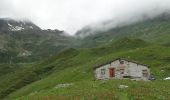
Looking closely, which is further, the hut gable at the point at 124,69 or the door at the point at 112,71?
the door at the point at 112,71

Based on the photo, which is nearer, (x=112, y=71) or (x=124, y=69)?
(x=124, y=69)

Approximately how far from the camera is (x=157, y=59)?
164m

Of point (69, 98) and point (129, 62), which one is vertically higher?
point (129, 62)

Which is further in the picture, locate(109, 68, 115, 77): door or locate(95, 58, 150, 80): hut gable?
locate(109, 68, 115, 77): door

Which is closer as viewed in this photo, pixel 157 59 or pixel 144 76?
pixel 144 76

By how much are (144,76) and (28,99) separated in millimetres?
51461

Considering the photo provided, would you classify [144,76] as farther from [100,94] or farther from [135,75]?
[100,94]

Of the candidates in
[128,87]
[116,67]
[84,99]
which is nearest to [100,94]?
[84,99]

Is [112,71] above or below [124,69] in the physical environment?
below

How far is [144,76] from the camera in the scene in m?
94.1

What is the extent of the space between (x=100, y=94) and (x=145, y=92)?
206 inches

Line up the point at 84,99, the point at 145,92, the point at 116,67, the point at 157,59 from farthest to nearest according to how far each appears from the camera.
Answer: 1. the point at 157,59
2. the point at 116,67
3. the point at 145,92
4. the point at 84,99

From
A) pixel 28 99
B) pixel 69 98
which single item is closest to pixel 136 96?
pixel 69 98

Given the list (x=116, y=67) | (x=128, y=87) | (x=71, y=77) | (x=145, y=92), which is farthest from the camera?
(x=71, y=77)
